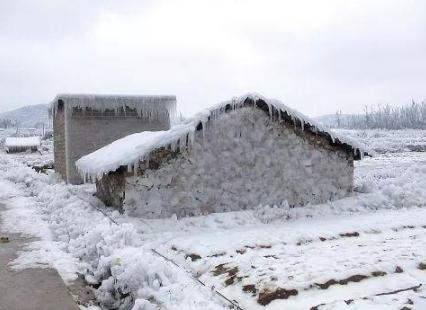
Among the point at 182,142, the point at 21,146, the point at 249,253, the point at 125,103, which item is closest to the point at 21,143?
the point at 21,146

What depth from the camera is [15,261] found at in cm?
803

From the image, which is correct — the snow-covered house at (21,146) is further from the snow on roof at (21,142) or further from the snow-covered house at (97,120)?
the snow-covered house at (97,120)

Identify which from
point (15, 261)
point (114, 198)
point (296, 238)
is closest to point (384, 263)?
point (296, 238)

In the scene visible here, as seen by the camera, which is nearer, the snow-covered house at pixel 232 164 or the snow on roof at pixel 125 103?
the snow-covered house at pixel 232 164

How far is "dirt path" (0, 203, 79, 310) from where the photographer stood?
19.8ft

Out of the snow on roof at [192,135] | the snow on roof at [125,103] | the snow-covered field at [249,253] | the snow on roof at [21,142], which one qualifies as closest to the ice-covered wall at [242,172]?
the snow on roof at [192,135]

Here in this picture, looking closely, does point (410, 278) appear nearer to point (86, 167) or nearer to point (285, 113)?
point (285, 113)

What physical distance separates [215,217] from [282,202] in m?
1.96

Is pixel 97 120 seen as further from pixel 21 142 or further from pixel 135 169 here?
pixel 21 142

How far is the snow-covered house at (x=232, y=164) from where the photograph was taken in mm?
10312

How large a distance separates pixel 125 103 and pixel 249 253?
12703 mm

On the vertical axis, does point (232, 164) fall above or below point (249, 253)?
above

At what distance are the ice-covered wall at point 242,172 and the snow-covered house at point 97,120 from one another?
897 centimetres

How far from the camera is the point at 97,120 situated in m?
19.0
